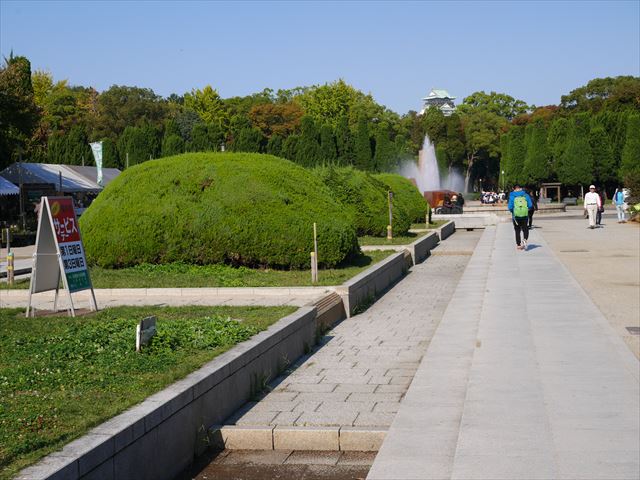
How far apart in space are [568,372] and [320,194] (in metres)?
11.6

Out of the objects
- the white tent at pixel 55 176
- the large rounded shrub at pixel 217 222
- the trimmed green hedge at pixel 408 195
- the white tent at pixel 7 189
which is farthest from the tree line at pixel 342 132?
the large rounded shrub at pixel 217 222

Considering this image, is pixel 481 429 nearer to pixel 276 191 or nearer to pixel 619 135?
pixel 276 191

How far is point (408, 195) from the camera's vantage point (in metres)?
39.2

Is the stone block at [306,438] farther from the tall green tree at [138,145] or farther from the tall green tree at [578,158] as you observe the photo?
the tall green tree at [578,158]

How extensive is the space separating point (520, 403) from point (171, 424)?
2.75 m

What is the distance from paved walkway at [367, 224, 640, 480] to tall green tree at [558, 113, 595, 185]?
74093 mm

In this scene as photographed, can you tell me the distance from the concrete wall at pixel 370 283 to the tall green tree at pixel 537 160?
6997cm

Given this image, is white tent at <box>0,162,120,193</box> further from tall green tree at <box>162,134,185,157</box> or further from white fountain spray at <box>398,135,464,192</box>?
white fountain spray at <box>398,135,464,192</box>

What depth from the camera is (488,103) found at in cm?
13838

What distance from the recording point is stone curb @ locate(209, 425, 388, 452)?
22.8 feet

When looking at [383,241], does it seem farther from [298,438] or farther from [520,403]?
[298,438]

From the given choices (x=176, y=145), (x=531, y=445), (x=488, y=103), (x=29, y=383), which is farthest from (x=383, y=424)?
(x=488, y=103)

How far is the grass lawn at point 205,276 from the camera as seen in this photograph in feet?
51.2

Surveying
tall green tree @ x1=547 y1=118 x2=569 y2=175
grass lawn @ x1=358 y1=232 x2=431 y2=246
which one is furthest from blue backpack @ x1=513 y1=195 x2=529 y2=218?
tall green tree @ x1=547 y1=118 x2=569 y2=175
